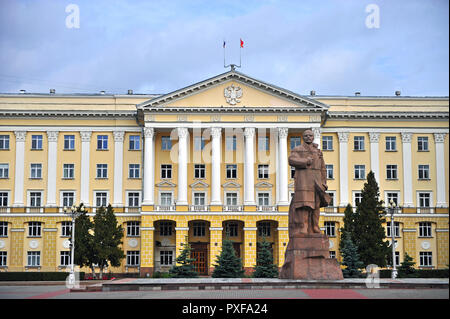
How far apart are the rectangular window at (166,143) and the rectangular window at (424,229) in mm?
25916

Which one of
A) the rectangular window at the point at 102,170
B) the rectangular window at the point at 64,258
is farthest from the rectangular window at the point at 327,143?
the rectangular window at the point at 64,258

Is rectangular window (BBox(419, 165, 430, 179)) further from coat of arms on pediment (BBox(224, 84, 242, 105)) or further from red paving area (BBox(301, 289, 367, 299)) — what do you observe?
red paving area (BBox(301, 289, 367, 299))

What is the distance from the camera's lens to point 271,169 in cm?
6519

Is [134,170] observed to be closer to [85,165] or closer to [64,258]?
[85,165]

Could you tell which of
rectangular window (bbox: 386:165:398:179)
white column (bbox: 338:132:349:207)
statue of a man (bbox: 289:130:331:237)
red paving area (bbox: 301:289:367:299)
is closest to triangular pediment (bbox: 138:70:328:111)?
white column (bbox: 338:132:349:207)

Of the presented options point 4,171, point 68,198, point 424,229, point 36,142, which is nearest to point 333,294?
point 424,229

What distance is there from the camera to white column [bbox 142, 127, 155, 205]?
61938mm

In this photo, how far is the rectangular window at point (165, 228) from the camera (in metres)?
64.2

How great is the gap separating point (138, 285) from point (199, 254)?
36244mm

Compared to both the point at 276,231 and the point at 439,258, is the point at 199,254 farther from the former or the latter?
the point at 439,258

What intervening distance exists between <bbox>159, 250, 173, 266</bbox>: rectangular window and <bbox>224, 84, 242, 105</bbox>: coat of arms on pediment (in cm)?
1576

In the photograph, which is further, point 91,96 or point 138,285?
point 91,96

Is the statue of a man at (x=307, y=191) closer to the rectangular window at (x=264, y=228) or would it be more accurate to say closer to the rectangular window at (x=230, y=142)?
the rectangular window at (x=264, y=228)

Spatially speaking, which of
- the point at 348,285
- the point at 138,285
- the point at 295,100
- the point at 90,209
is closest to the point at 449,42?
the point at 348,285
